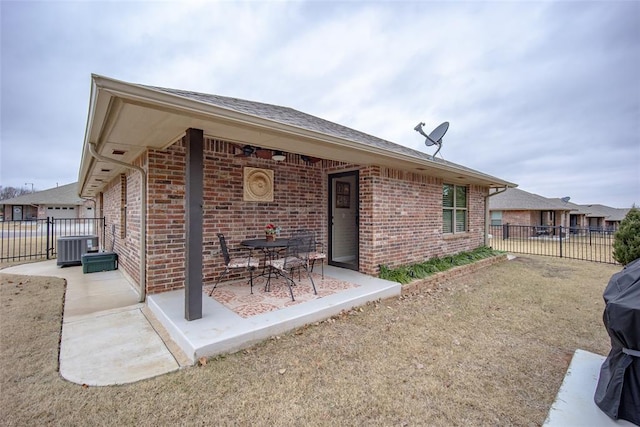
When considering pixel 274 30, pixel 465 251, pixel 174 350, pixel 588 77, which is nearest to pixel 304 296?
pixel 174 350

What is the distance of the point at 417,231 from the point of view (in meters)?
6.91

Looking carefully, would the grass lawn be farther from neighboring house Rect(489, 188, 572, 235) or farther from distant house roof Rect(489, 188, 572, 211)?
neighboring house Rect(489, 188, 572, 235)

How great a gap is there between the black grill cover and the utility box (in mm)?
8847

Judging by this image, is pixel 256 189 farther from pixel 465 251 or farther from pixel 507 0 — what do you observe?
pixel 507 0

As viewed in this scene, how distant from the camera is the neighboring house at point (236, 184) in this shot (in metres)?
3.23

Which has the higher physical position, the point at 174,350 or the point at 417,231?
the point at 417,231

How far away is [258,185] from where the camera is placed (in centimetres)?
550

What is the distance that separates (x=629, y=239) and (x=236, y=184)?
409 inches

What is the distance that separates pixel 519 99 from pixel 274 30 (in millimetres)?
11051

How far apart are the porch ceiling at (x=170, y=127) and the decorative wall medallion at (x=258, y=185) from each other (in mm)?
1165

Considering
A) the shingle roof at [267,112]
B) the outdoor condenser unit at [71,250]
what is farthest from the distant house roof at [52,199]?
the shingle roof at [267,112]

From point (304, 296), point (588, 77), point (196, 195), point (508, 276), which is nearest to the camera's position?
point (196, 195)

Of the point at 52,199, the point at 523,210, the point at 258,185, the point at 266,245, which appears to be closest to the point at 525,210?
the point at 523,210

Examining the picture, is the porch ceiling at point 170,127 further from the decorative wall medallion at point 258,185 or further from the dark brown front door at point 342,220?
the dark brown front door at point 342,220
